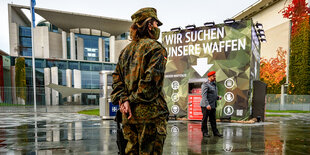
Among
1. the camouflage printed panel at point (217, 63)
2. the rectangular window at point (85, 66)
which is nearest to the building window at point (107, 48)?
the rectangular window at point (85, 66)

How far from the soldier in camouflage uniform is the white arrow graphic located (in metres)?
7.35

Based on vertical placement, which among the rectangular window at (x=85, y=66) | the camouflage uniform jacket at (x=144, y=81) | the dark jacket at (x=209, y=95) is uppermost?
the rectangular window at (x=85, y=66)

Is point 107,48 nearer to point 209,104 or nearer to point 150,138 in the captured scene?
point 209,104

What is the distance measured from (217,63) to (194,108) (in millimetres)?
2392

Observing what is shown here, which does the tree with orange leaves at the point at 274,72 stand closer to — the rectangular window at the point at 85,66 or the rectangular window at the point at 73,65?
the rectangular window at the point at 85,66

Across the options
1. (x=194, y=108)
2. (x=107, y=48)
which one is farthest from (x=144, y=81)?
(x=107, y=48)

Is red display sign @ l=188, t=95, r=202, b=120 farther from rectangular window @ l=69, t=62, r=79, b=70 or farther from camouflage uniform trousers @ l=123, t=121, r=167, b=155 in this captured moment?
rectangular window @ l=69, t=62, r=79, b=70

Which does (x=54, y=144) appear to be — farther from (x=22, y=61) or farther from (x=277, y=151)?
(x=22, y=61)

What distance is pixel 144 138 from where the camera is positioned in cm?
143

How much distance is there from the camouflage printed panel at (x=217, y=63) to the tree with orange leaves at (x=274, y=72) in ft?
65.2

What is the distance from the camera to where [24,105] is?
1641cm

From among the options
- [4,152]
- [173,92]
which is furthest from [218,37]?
[4,152]

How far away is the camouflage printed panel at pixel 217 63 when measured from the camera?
25.8 feet

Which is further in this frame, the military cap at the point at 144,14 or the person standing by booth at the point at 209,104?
the person standing by booth at the point at 209,104
